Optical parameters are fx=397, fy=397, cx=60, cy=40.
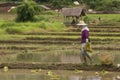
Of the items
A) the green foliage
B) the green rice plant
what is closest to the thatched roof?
the green foliage

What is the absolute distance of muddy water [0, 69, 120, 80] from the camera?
11.2 m

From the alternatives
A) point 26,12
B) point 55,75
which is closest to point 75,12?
point 26,12

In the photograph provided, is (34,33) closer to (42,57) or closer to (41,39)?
(41,39)

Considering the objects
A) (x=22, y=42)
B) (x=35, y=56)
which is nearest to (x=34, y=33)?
(x=22, y=42)

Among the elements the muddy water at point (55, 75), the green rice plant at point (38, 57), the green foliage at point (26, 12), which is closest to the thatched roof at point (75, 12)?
the green foliage at point (26, 12)

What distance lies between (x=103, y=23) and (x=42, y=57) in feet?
63.3

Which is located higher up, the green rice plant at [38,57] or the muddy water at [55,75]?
the muddy water at [55,75]

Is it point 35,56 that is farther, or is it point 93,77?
point 35,56

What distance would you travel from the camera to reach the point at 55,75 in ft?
38.4

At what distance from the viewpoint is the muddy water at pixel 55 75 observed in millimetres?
11215

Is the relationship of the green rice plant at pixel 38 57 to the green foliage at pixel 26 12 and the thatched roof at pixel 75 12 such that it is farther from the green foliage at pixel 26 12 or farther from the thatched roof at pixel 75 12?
the thatched roof at pixel 75 12

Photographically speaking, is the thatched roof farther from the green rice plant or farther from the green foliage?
the green rice plant

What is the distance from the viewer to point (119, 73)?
39.3ft

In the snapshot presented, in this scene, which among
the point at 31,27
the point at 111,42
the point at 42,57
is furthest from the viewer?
the point at 31,27
